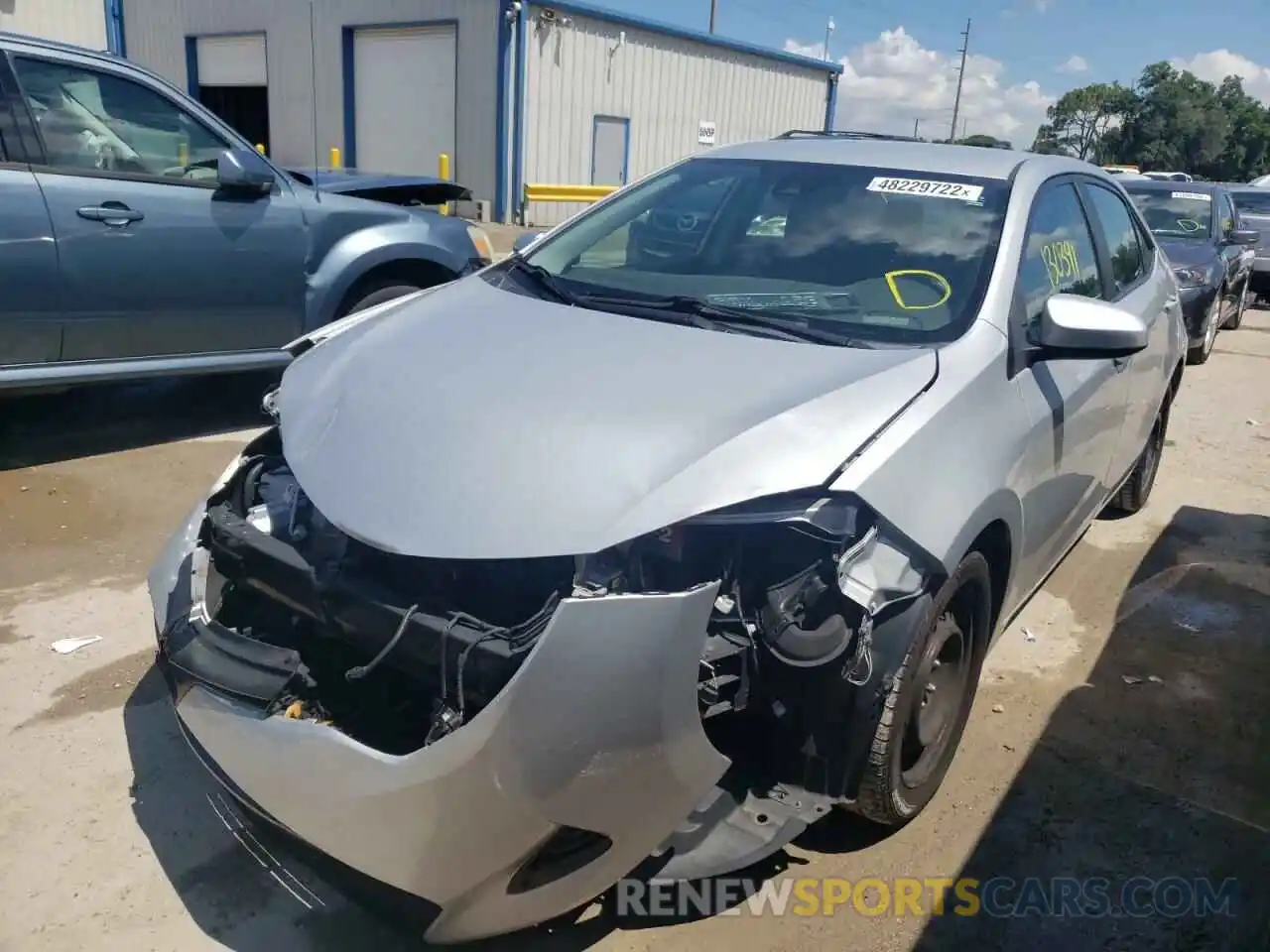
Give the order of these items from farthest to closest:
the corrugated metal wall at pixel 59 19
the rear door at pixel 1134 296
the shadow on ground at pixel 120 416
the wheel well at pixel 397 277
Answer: the corrugated metal wall at pixel 59 19 < the wheel well at pixel 397 277 < the shadow on ground at pixel 120 416 < the rear door at pixel 1134 296

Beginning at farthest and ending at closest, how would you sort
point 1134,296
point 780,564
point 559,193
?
point 559,193 → point 1134,296 → point 780,564

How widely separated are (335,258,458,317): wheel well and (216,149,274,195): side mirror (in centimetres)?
72

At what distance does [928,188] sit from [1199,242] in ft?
27.0

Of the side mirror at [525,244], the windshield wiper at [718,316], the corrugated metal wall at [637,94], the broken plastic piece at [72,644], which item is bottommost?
the broken plastic piece at [72,644]

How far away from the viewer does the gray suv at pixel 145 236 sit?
467cm

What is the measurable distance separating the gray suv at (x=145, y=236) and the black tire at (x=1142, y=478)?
4102mm

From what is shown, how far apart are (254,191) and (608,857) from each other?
14.4 feet

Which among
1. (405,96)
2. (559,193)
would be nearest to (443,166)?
(559,193)

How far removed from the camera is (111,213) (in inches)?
191

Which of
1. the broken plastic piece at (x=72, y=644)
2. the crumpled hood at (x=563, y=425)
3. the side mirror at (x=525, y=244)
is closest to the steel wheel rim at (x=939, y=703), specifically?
the crumpled hood at (x=563, y=425)

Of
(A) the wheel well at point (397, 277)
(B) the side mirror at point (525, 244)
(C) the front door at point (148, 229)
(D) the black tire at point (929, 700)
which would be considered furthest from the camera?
(A) the wheel well at point (397, 277)

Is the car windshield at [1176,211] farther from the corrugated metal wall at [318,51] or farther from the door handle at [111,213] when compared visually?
the corrugated metal wall at [318,51]

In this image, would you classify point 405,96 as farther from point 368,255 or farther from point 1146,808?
point 1146,808

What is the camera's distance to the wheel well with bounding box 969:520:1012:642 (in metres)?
2.69
